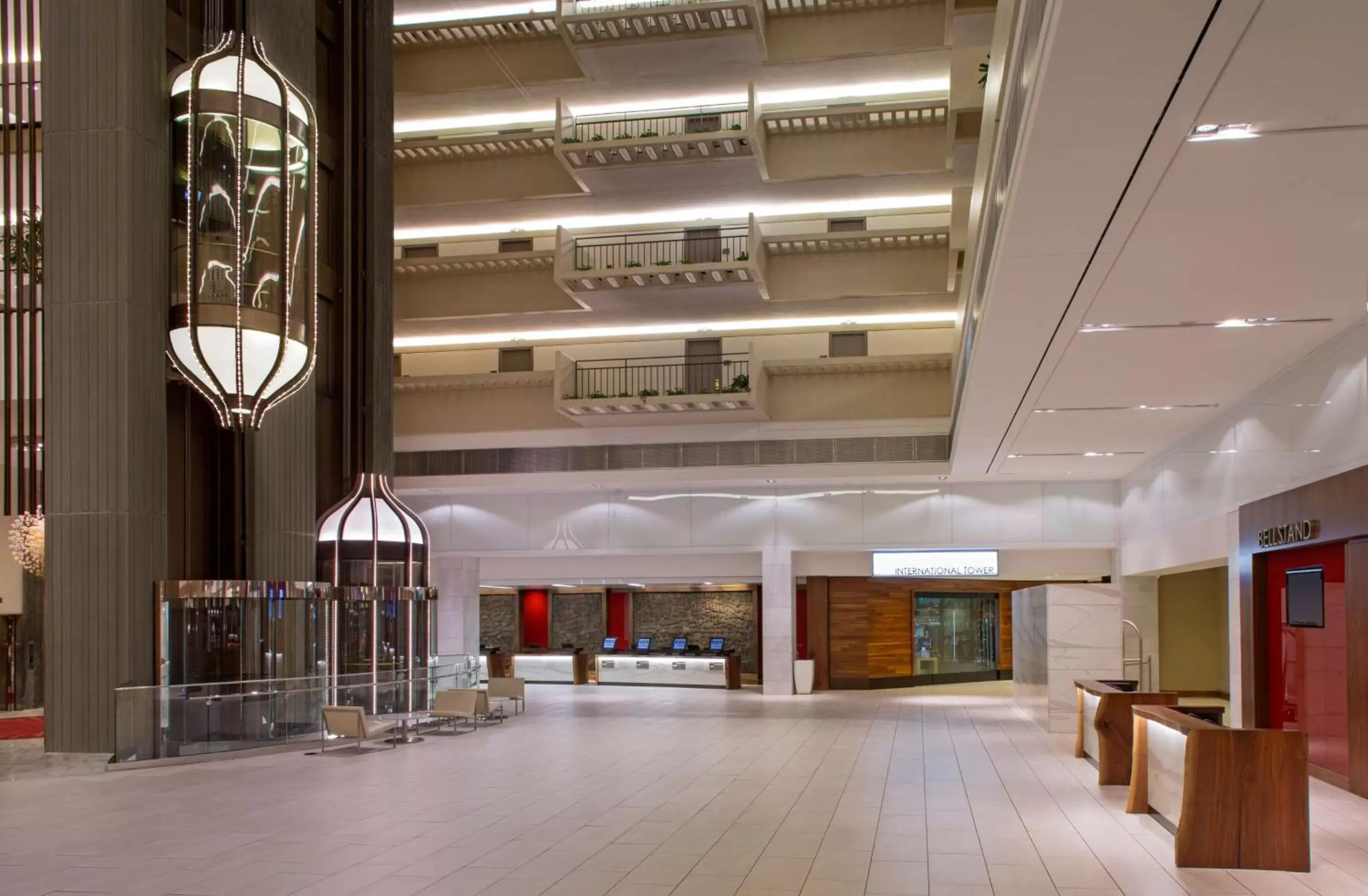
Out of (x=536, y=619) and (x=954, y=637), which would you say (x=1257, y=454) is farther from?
(x=536, y=619)

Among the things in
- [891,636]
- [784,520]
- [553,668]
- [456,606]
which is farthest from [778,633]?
[456,606]

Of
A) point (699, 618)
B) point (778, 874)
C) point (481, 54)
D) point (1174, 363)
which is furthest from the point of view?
point (699, 618)

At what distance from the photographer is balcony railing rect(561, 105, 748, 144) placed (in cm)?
2048

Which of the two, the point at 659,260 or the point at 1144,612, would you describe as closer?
the point at 1144,612

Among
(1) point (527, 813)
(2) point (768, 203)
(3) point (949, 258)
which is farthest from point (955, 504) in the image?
(1) point (527, 813)

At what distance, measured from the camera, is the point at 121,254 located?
42.1ft

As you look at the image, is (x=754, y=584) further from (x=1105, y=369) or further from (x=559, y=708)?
(x=1105, y=369)

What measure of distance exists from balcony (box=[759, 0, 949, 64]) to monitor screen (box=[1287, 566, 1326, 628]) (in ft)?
31.8

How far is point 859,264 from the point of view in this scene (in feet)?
72.1

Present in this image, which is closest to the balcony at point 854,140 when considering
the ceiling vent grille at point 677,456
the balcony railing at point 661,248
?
the balcony railing at point 661,248

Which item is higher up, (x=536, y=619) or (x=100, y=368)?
(x=100, y=368)

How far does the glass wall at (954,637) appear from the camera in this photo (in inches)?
1075

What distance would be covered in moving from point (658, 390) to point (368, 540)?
29.2ft

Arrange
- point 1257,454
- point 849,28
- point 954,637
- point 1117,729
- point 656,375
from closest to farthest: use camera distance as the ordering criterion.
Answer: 1. point 1117,729
2. point 1257,454
3. point 849,28
4. point 656,375
5. point 954,637
